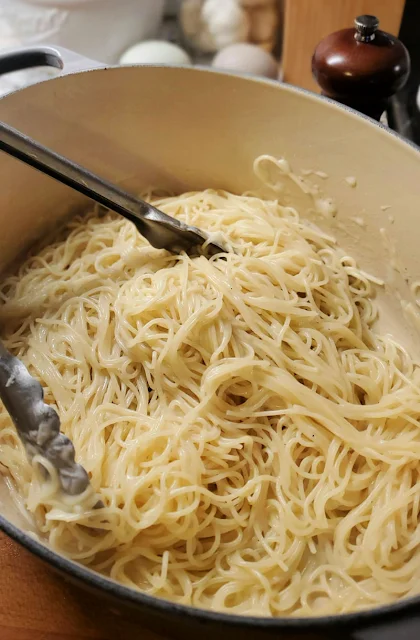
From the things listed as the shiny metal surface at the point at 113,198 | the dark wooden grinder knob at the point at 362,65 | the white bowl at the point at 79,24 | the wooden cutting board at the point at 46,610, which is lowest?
the wooden cutting board at the point at 46,610

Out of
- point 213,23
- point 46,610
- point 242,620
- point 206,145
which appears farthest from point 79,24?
point 242,620

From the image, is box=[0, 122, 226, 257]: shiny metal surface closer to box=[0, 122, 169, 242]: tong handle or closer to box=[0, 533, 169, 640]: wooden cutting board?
box=[0, 122, 169, 242]: tong handle

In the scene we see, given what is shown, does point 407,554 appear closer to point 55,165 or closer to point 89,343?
point 89,343

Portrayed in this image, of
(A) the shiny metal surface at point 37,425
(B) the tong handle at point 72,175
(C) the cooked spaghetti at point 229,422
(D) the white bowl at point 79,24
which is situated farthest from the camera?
(D) the white bowl at point 79,24

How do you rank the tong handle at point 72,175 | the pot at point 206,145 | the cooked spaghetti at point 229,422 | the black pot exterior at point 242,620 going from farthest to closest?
1. the pot at point 206,145
2. the tong handle at point 72,175
3. the cooked spaghetti at point 229,422
4. the black pot exterior at point 242,620

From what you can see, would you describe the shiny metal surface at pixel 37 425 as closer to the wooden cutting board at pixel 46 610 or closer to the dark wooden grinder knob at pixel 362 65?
the wooden cutting board at pixel 46 610

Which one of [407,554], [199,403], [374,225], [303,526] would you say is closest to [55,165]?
[199,403]

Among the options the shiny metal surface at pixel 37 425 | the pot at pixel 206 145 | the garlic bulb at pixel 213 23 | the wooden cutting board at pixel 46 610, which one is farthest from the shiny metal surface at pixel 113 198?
the garlic bulb at pixel 213 23
